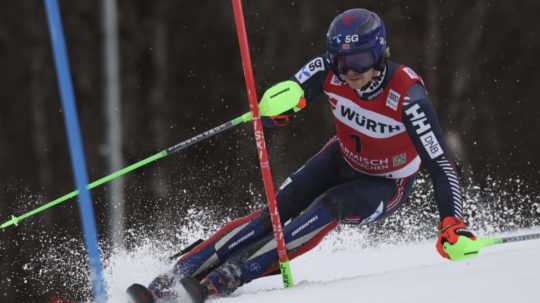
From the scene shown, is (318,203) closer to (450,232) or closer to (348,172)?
(348,172)

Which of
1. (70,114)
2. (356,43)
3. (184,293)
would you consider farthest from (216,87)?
(70,114)

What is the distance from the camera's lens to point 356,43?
304 cm

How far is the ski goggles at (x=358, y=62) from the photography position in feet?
10.1

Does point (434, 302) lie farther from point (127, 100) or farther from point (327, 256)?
point (127, 100)

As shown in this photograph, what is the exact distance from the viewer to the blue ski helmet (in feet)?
10.0

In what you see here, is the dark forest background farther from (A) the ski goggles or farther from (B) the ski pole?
(B) the ski pole

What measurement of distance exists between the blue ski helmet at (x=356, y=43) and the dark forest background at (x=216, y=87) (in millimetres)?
3723

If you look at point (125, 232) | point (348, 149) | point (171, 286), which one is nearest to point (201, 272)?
point (171, 286)

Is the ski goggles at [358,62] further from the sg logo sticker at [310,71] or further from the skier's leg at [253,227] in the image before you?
the skier's leg at [253,227]

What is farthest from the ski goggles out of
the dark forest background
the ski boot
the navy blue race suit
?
the dark forest background

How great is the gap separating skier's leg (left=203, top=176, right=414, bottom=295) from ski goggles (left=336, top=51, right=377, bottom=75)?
0.54 metres

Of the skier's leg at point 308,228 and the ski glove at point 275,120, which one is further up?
the ski glove at point 275,120

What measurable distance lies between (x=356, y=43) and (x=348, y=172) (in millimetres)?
726

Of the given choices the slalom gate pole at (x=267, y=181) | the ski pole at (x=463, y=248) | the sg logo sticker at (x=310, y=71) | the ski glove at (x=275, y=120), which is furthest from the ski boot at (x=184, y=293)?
the sg logo sticker at (x=310, y=71)
